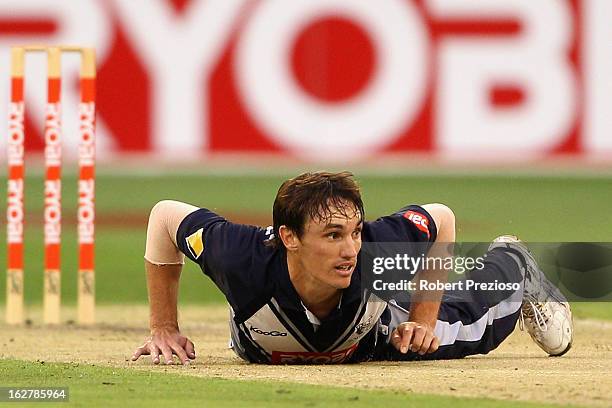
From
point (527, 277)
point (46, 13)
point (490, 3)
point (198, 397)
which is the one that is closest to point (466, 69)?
point (490, 3)

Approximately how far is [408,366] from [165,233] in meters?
1.10

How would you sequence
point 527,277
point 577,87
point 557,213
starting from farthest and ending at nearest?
1. point 577,87
2. point 557,213
3. point 527,277

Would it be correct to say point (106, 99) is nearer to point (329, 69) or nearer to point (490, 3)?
point (329, 69)

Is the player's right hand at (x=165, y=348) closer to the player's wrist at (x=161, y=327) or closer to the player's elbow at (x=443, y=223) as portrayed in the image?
the player's wrist at (x=161, y=327)

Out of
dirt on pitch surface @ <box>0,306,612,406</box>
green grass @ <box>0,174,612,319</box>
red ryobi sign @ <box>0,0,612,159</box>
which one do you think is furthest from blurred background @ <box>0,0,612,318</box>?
dirt on pitch surface @ <box>0,306,612,406</box>

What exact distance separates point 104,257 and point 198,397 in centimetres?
811

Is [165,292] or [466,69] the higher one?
[466,69]

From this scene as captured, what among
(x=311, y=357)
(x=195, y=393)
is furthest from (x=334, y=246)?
(x=195, y=393)

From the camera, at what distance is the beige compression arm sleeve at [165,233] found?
574cm

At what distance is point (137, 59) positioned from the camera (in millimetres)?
18734

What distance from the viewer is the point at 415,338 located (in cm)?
550

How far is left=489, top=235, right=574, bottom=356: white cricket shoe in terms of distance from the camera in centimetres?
611

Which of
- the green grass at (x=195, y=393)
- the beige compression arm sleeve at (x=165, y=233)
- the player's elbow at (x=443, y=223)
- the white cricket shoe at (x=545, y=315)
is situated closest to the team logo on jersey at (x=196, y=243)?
the beige compression arm sleeve at (x=165, y=233)

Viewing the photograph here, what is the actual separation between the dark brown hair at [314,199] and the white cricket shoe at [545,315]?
4.11ft
